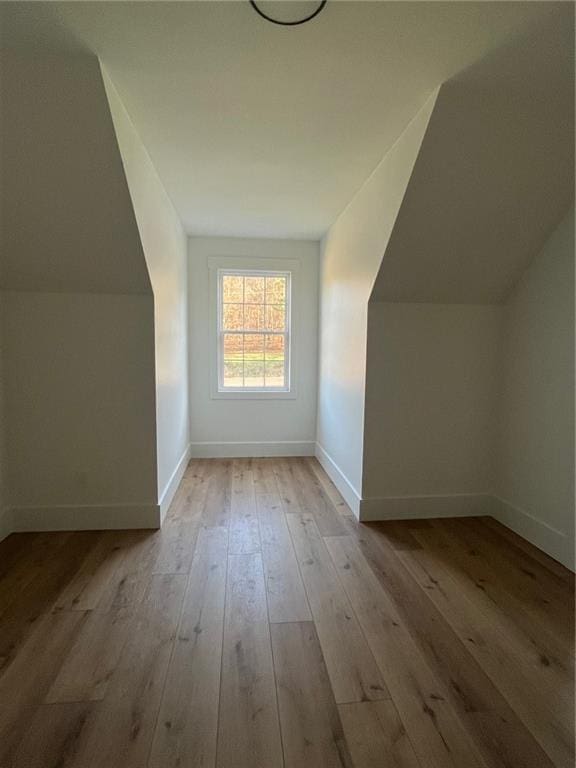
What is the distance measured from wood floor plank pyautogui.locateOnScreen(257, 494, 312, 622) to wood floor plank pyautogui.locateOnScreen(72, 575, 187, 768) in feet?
1.56

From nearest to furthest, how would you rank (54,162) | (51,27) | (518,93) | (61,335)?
(51,27)
(518,93)
(54,162)
(61,335)

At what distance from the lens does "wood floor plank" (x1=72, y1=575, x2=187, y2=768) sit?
1180mm

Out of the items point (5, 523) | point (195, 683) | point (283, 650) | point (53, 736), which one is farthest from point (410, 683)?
point (5, 523)

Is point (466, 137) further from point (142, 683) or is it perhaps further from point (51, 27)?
point (142, 683)

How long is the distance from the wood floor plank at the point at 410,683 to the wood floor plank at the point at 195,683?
655 mm

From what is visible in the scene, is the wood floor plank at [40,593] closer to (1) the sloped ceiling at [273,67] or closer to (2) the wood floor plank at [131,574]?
(2) the wood floor plank at [131,574]

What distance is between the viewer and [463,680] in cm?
146

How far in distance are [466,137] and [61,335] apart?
2654 millimetres

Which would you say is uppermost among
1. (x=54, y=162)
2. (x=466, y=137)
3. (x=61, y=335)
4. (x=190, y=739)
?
(x=466, y=137)

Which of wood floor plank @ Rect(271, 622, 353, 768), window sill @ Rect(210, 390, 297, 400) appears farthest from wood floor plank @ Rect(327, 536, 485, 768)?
window sill @ Rect(210, 390, 297, 400)

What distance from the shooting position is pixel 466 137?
193 cm

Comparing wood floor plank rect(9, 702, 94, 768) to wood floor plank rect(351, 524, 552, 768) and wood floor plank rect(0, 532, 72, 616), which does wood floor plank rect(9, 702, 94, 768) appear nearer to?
wood floor plank rect(0, 532, 72, 616)

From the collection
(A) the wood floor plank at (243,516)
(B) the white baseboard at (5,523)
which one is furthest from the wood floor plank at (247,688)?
(B) the white baseboard at (5,523)

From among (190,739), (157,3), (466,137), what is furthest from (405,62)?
(190,739)
